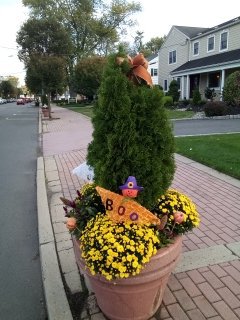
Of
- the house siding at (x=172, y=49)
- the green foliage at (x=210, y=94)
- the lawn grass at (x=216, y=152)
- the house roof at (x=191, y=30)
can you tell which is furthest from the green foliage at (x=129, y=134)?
the house siding at (x=172, y=49)

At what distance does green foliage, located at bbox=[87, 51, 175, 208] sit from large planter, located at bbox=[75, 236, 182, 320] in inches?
19.4

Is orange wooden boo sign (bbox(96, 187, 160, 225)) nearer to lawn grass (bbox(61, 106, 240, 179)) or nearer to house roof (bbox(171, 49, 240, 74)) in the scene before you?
lawn grass (bbox(61, 106, 240, 179))

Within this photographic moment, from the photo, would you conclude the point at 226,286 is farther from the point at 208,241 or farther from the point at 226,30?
the point at 226,30

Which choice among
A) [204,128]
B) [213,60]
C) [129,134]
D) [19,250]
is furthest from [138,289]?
[213,60]

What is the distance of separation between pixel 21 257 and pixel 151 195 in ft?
7.34

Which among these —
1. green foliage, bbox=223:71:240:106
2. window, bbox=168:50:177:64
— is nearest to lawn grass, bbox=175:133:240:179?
green foliage, bbox=223:71:240:106

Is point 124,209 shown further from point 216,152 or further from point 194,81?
point 194,81

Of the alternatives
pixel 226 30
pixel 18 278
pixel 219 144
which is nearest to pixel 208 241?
pixel 18 278

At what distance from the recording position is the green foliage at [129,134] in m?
2.37

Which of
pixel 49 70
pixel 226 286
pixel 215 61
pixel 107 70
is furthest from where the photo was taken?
pixel 215 61

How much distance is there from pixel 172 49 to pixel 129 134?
36.5 m

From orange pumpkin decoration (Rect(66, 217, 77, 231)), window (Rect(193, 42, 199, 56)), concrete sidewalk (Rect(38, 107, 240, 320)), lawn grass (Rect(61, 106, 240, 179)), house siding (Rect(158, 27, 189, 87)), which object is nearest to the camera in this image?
orange pumpkin decoration (Rect(66, 217, 77, 231))

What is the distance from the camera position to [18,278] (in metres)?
3.54

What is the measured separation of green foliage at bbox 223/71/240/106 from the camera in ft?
67.4
